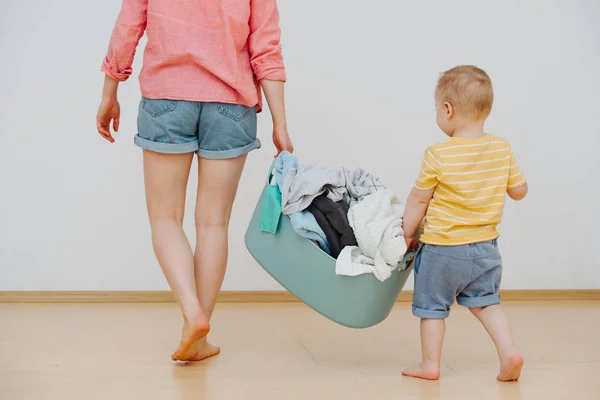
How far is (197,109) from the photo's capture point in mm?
1977

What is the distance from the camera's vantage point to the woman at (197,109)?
1944 millimetres

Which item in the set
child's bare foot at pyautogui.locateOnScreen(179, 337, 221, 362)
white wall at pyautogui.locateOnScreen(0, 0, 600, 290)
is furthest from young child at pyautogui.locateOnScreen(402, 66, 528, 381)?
white wall at pyautogui.locateOnScreen(0, 0, 600, 290)

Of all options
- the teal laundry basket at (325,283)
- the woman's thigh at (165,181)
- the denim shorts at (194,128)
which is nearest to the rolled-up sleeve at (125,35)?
the denim shorts at (194,128)

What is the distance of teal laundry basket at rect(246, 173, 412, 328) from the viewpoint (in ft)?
6.26

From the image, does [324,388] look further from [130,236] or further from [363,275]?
[130,236]

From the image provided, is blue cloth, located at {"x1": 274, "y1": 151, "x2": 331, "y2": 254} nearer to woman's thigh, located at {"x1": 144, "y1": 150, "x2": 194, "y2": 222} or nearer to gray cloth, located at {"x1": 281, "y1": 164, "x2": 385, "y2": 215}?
gray cloth, located at {"x1": 281, "y1": 164, "x2": 385, "y2": 215}

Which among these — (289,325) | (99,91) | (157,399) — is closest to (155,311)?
(289,325)

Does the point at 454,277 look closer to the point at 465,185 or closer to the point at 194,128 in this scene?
the point at 465,185

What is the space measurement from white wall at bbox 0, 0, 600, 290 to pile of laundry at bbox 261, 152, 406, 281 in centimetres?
104

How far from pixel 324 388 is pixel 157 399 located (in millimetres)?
382

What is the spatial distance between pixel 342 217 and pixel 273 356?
481 millimetres

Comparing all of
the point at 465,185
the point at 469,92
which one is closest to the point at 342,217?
the point at 465,185

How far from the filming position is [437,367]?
6.31 feet

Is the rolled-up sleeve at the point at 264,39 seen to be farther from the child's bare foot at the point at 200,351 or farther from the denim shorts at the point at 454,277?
the child's bare foot at the point at 200,351
